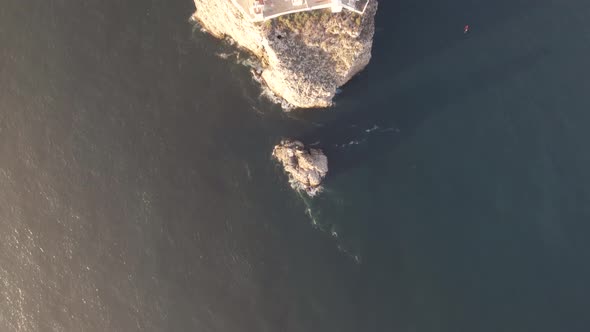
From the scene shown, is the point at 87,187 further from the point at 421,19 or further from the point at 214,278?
the point at 421,19

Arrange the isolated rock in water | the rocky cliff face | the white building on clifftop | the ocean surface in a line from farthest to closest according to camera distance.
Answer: the isolated rock in water, the ocean surface, the rocky cliff face, the white building on clifftop

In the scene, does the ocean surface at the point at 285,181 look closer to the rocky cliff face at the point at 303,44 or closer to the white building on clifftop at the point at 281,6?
the rocky cliff face at the point at 303,44

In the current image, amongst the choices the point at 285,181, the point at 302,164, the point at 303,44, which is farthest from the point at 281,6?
the point at 285,181

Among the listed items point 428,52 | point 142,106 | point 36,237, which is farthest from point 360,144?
point 36,237

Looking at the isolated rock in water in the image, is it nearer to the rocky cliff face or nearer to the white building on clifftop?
the rocky cliff face

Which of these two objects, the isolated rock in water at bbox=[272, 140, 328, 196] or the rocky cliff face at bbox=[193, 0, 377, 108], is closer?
the rocky cliff face at bbox=[193, 0, 377, 108]

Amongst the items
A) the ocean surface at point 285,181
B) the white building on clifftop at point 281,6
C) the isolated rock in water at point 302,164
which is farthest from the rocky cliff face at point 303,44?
the isolated rock in water at point 302,164

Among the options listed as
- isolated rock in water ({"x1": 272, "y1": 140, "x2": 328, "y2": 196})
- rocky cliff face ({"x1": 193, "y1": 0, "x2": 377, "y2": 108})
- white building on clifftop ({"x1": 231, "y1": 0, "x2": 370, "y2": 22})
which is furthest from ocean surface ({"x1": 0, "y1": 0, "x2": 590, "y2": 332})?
white building on clifftop ({"x1": 231, "y1": 0, "x2": 370, "y2": 22})
